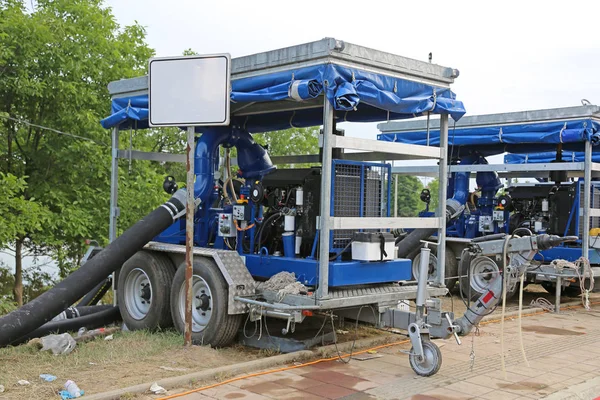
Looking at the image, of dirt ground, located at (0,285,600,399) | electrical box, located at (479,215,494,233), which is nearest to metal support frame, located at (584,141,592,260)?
electrical box, located at (479,215,494,233)

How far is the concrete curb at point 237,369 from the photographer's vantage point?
18.9 feet

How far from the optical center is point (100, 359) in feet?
23.2

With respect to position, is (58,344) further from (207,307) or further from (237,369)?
(237,369)

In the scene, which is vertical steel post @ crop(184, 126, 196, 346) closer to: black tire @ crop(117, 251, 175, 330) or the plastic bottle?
black tire @ crop(117, 251, 175, 330)

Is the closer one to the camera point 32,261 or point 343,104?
point 343,104

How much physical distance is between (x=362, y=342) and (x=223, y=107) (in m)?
3.39

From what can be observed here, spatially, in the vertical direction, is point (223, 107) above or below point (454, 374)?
above

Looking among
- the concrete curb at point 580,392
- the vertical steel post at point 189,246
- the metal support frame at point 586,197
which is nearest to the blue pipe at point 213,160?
the vertical steel post at point 189,246

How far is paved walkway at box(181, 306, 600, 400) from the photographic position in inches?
245

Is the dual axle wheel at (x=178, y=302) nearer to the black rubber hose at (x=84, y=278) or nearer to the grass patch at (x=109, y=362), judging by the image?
the grass patch at (x=109, y=362)

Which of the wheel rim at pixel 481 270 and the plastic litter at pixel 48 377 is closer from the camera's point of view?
the plastic litter at pixel 48 377

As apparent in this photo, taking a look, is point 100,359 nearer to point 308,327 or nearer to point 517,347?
point 308,327

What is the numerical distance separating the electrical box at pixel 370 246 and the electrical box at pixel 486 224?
6.48 m

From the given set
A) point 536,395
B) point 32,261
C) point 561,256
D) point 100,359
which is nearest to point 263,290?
point 100,359
